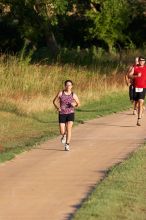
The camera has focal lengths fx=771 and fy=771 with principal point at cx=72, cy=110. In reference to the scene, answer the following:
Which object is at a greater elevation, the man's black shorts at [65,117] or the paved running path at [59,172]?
the man's black shorts at [65,117]

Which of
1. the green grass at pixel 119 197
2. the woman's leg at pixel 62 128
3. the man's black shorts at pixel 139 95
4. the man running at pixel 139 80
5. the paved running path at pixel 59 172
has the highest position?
the man running at pixel 139 80

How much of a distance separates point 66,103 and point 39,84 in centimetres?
1342

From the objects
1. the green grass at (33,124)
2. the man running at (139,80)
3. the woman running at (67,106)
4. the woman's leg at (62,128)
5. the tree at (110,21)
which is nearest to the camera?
the woman running at (67,106)

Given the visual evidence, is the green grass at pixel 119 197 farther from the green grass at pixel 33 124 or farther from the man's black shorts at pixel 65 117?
the man's black shorts at pixel 65 117

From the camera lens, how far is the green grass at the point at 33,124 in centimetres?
1642

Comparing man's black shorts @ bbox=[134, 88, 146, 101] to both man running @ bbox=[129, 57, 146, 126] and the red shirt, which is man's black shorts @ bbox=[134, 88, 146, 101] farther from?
the red shirt

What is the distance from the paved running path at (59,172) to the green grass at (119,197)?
0.77 feet

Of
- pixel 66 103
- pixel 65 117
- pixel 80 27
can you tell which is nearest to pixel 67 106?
pixel 66 103

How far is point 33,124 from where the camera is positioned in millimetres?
20656

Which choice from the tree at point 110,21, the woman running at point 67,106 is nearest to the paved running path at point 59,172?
the woman running at point 67,106

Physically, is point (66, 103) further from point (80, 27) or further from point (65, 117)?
point (80, 27)

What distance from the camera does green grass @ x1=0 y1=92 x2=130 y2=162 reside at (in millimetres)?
16423

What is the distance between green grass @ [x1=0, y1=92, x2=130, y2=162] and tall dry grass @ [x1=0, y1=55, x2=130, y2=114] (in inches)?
26.2

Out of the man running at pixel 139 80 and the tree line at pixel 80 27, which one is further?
the tree line at pixel 80 27
